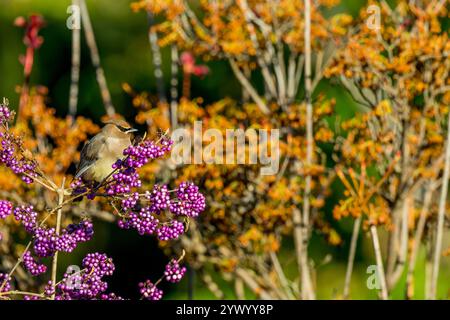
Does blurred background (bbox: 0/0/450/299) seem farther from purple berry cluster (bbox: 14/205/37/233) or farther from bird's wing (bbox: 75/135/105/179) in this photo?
purple berry cluster (bbox: 14/205/37/233)

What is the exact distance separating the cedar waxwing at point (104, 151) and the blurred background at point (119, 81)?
3.56 metres

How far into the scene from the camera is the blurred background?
6.37m

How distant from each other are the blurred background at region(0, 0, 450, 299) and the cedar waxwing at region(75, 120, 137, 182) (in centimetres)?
356

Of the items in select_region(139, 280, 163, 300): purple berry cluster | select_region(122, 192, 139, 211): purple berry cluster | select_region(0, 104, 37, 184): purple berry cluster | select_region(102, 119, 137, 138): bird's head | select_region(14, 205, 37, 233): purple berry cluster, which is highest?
select_region(102, 119, 137, 138): bird's head

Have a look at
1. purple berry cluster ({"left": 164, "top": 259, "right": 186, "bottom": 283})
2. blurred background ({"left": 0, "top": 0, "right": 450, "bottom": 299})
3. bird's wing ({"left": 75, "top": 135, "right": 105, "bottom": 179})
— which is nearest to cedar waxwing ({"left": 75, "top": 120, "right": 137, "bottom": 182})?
bird's wing ({"left": 75, "top": 135, "right": 105, "bottom": 179})

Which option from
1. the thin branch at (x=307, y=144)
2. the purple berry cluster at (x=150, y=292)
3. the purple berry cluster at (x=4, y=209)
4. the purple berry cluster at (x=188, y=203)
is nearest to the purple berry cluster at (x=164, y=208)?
the purple berry cluster at (x=188, y=203)

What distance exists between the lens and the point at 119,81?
23.0 feet

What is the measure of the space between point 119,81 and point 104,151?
456 centimetres

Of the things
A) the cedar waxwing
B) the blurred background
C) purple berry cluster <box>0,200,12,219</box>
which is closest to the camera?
purple berry cluster <box>0,200,12,219</box>

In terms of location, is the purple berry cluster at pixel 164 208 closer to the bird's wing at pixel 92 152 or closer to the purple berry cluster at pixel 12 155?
the purple berry cluster at pixel 12 155

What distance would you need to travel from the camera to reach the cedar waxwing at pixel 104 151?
2.55 m

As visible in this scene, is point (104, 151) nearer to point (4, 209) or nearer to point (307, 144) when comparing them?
point (4, 209)

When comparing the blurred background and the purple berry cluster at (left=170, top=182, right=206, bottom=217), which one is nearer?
the purple berry cluster at (left=170, top=182, right=206, bottom=217)
